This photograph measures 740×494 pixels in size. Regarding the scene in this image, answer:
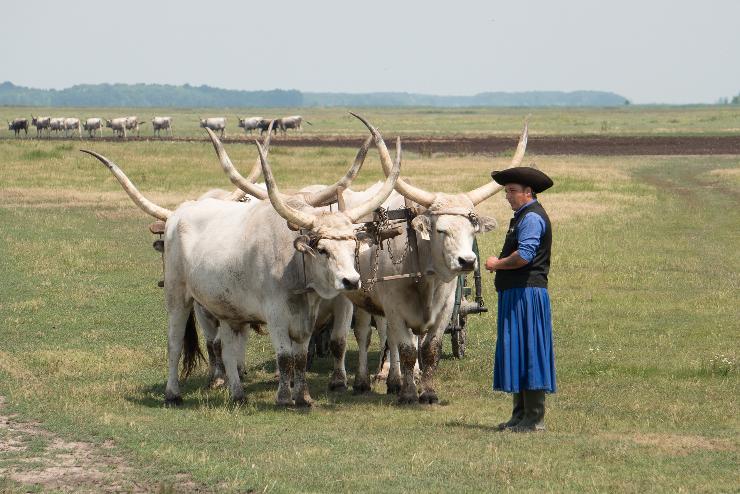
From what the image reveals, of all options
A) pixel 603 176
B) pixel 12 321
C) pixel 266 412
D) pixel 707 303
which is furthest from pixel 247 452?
pixel 603 176

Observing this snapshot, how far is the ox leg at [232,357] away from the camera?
35.0ft

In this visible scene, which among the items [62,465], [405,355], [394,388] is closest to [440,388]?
[394,388]

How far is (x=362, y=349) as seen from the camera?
11.8 meters

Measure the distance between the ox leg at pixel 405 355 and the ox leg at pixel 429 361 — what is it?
0.10 meters

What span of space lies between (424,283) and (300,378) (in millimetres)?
1355

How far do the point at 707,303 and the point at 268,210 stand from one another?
7.85 metres

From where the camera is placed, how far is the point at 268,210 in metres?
10.6

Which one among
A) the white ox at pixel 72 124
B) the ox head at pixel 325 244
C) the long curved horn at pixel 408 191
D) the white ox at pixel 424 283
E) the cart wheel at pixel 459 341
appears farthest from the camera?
the white ox at pixel 72 124

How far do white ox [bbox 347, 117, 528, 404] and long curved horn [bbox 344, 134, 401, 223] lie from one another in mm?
58

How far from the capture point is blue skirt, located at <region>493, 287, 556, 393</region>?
9195mm

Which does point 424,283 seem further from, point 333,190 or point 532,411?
point 532,411

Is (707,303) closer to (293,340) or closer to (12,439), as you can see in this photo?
(293,340)

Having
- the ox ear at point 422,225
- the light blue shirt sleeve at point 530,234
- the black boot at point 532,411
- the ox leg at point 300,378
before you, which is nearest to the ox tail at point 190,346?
the ox leg at point 300,378

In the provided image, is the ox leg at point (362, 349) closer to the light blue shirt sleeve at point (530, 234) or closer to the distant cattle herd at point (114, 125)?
the light blue shirt sleeve at point (530, 234)
